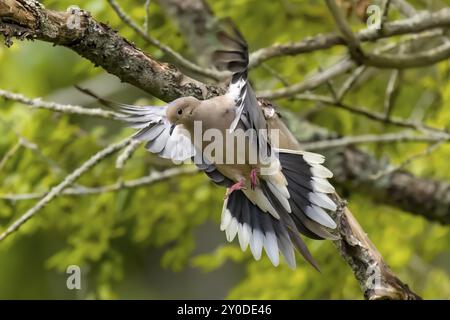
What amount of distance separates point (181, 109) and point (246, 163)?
1.07 ft

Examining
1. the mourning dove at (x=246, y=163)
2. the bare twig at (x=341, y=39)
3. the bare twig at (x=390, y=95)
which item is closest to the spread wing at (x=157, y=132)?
the mourning dove at (x=246, y=163)

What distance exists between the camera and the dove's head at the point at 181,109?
268 centimetres

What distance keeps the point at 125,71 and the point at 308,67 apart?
7.84ft

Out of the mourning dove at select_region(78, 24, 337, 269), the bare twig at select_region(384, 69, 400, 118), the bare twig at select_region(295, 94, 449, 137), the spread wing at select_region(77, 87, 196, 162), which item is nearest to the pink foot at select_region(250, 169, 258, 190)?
the mourning dove at select_region(78, 24, 337, 269)

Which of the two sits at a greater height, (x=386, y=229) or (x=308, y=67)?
(x=308, y=67)

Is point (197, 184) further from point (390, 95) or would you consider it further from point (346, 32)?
point (346, 32)

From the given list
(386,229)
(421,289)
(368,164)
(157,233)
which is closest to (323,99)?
(368,164)

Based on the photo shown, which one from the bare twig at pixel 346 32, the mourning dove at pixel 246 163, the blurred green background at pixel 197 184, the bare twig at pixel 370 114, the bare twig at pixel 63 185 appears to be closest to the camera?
the mourning dove at pixel 246 163

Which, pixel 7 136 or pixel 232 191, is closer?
pixel 232 191

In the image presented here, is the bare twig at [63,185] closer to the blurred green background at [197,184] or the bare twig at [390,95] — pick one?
the blurred green background at [197,184]

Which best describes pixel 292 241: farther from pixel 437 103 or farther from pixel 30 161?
pixel 437 103

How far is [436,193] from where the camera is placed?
449cm

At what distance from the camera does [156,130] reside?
111 inches

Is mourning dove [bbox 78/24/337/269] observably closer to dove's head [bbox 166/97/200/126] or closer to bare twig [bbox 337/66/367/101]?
dove's head [bbox 166/97/200/126]
